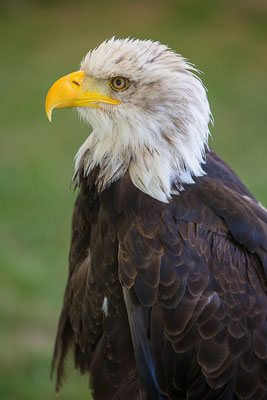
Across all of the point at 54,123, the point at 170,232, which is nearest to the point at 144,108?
the point at 170,232

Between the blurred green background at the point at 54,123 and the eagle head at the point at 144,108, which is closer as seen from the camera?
the eagle head at the point at 144,108

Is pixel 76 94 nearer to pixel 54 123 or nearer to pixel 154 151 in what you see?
pixel 154 151

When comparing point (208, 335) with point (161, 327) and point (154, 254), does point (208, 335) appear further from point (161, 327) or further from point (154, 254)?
point (154, 254)

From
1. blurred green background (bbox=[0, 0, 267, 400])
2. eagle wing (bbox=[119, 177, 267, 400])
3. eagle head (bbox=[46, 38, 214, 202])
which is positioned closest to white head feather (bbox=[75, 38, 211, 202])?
eagle head (bbox=[46, 38, 214, 202])

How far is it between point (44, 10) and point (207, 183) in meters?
10.0

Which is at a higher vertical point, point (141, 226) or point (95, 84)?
point (95, 84)

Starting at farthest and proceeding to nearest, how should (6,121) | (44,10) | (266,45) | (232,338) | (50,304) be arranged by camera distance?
(44,10), (266,45), (6,121), (50,304), (232,338)

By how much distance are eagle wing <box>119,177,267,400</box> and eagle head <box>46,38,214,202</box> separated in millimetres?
144

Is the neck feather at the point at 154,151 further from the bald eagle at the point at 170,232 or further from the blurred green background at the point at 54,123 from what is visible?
the blurred green background at the point at 54,123

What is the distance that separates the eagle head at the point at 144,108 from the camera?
10.00ft

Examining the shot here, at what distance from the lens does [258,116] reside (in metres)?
9.62

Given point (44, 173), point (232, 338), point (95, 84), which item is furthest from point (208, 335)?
point (44, 173)

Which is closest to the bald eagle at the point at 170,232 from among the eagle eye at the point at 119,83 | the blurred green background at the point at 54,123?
the eagle eye at the point at 119,83

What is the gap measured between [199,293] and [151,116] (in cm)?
77
